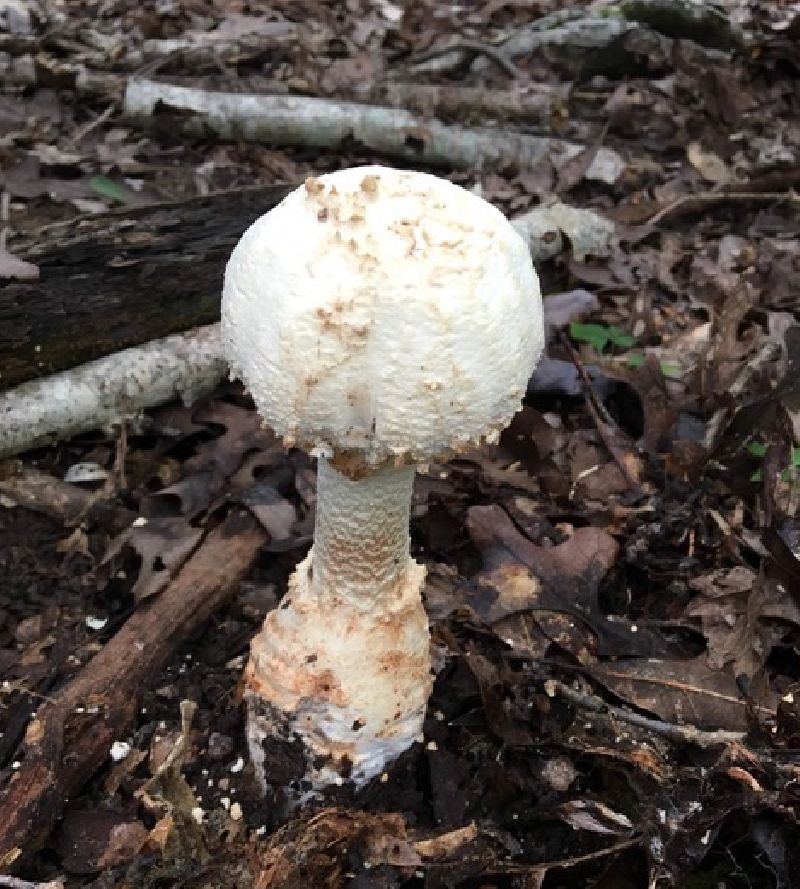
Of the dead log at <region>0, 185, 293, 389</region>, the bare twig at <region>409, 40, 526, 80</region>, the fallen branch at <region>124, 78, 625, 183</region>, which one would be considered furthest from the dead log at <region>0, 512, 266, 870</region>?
the bare twig at <region>409, 40, 526, 80</region>

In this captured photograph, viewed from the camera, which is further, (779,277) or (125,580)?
(779,277)

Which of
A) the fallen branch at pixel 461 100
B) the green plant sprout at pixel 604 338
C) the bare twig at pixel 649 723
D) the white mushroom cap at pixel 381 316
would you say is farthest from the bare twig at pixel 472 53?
the white mushroom cap at pixel 381 316

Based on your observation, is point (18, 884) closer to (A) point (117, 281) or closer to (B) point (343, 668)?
(B) point (343, 668)

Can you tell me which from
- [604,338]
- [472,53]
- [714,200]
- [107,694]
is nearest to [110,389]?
[107,694]

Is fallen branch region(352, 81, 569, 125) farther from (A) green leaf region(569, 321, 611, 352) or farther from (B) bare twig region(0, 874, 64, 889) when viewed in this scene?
(B) bare twig region(0, 874, 64, 889)

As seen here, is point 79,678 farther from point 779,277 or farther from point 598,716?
point 779,277

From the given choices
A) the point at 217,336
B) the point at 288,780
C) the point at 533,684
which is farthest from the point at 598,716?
the point at 217,336

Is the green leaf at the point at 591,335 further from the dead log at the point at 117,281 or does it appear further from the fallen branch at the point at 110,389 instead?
the fallen branch at the point at 110,389
